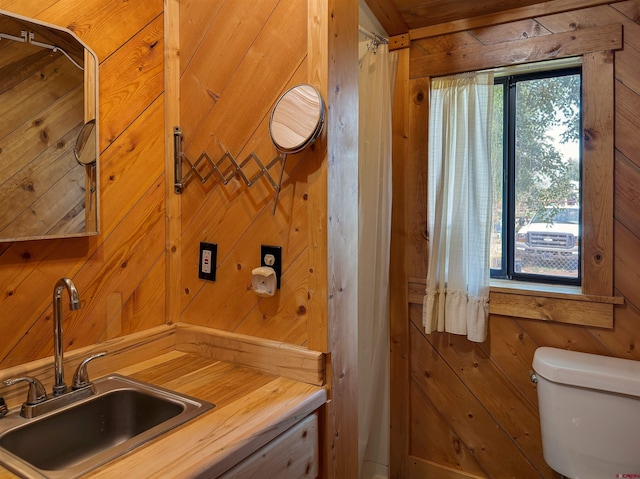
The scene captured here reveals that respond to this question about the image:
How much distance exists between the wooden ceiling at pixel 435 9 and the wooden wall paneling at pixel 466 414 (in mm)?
1458

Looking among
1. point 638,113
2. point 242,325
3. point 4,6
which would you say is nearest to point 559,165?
point 638,113

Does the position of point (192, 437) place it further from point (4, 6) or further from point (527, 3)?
point (527, 3)

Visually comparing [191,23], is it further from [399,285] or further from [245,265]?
[399,285]

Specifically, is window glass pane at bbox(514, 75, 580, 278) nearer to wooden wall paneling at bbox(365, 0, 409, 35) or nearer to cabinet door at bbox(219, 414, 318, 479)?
wooden wall paneling at bbox(365, 0, 409, 35)

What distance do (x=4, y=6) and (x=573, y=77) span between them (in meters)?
2.10

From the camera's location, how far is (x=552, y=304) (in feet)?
6.18

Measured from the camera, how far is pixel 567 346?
1871 mm

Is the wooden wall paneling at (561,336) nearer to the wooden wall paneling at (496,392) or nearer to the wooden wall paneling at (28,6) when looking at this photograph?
the wooden wall paneling at (496,392)

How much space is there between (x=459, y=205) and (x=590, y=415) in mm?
958

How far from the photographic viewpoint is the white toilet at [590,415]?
5.14ft

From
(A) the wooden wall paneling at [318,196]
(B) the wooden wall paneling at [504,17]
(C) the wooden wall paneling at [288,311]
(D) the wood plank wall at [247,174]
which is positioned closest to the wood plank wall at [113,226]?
(D) the wood plank wall at [247,174]

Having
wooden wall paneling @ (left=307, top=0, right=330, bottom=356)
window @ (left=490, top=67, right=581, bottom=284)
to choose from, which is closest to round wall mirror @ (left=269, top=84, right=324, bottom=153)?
wooden wall paneling @ (left=307, top=0, right=330, bottom=356)

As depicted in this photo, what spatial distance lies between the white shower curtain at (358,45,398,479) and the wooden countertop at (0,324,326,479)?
77cm

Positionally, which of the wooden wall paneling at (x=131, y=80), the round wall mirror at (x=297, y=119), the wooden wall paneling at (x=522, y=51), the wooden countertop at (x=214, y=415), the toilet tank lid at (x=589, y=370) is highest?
the wooden wall paneling at (x=522, y=51)
